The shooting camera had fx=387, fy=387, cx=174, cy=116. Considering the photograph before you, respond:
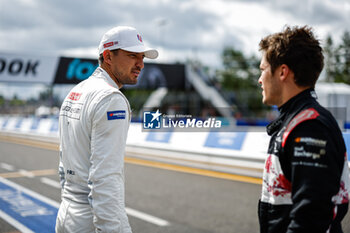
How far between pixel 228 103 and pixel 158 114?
29740mm

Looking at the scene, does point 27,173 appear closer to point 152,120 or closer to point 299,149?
point 152,120

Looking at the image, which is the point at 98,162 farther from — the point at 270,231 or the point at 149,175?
the point at 149,175

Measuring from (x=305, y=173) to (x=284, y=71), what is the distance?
1.65 ft

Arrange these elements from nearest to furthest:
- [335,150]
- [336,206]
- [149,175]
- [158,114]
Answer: [335,150] → [336,206] → [158,114] → [149,175]

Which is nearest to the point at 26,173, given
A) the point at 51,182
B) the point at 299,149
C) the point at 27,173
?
the point at 27,173

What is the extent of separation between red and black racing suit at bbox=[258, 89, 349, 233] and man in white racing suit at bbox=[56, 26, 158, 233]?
77 centimetres

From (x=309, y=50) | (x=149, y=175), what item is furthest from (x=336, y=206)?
(x=149, y=175)

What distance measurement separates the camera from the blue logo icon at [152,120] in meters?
2.54

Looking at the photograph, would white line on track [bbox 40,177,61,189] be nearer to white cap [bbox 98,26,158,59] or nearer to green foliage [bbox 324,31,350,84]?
white cap [bbox 98,26,158,59]

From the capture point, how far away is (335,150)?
5.28 feet

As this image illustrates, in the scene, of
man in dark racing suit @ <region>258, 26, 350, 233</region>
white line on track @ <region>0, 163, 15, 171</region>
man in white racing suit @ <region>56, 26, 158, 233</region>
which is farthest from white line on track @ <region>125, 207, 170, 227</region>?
white line on track @ <region>0, 163, 15, 171</region>

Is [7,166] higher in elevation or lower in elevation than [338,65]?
lower

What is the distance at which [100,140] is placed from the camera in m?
2.00

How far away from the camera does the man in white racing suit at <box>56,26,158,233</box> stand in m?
2.00
